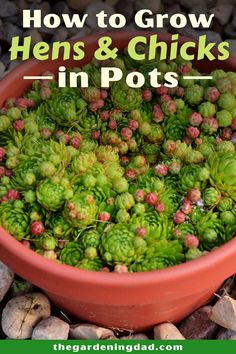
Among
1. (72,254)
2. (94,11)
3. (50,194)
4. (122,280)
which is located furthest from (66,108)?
(94,11)

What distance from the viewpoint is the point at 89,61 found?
1.73 meters

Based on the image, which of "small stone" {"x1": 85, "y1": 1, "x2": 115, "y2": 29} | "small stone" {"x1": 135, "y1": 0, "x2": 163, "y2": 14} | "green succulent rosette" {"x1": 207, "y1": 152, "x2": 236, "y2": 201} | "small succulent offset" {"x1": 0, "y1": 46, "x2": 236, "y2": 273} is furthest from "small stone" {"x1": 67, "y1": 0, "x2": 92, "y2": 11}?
"green succulent rosette" {"x1": 207, "y1": 152, "x2": 236, "y2": 201}

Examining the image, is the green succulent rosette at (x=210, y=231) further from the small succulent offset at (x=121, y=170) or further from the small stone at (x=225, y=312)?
the small stone at (x=225, y=312)

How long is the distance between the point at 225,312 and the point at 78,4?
1.16m

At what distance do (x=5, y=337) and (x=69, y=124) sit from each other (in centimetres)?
57

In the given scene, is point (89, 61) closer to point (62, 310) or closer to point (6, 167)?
point (6, 167)

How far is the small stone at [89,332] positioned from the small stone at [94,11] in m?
1.01

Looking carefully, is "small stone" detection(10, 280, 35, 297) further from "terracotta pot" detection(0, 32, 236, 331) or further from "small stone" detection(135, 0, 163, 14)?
"small stone" detection(135, 0, 163, 14)

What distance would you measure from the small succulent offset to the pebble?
0.26 m

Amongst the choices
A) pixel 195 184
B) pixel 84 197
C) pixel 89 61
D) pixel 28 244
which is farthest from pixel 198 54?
pixel 28 244

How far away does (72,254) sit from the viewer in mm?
1400

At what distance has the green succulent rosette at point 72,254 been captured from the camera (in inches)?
54.9

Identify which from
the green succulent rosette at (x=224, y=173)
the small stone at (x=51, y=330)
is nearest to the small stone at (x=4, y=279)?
the small stone at (x=51, y=330)

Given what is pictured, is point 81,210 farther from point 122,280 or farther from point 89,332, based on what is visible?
point 89,332
